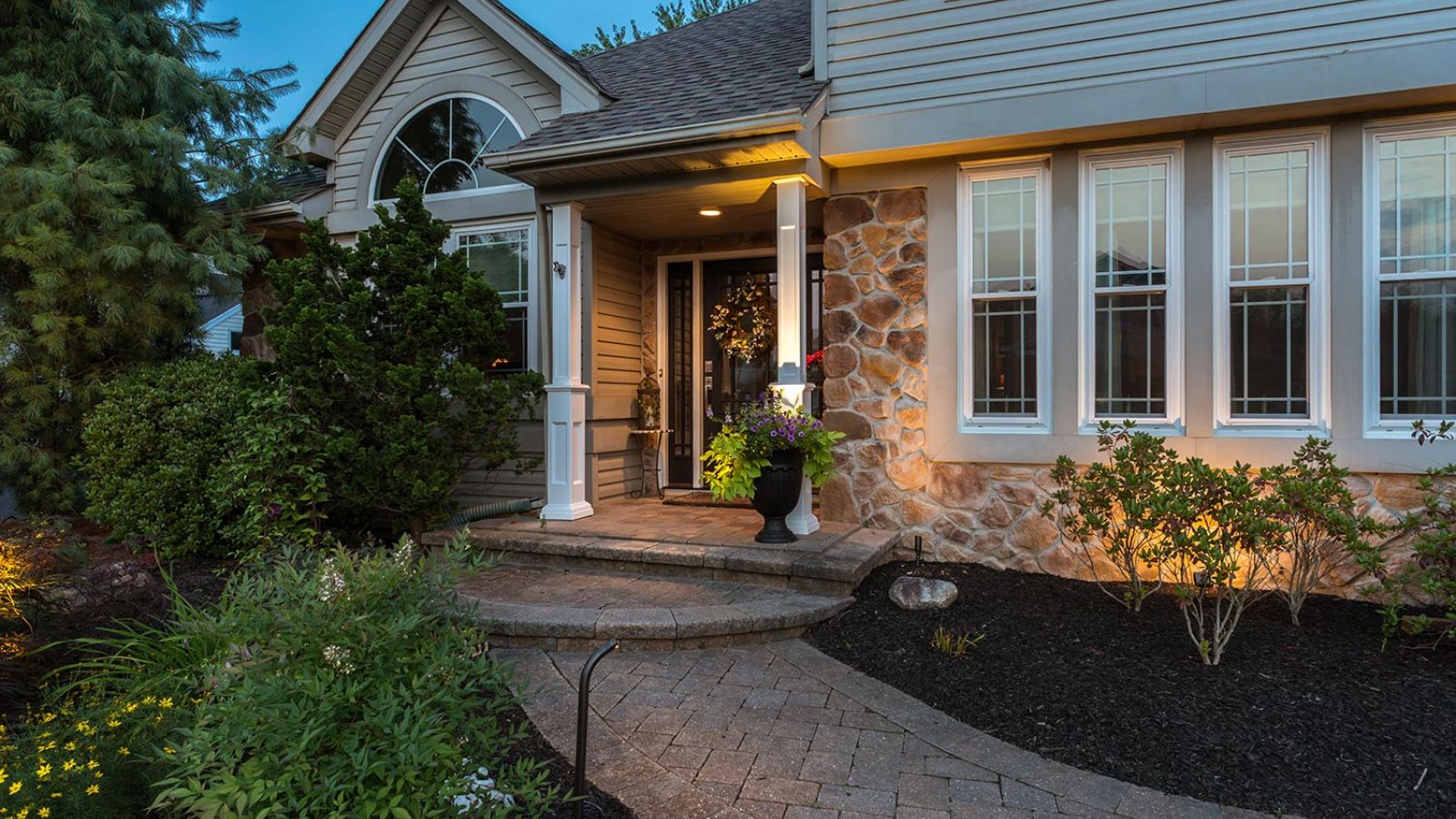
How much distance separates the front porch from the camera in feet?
12.4

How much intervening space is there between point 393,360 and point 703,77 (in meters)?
3.30

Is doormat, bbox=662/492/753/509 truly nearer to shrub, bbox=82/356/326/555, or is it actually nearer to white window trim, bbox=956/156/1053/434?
white window trim, bbox=956/156/1053/434

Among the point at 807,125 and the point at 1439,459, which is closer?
the point at 1439,459

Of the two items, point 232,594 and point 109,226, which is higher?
point 109,226

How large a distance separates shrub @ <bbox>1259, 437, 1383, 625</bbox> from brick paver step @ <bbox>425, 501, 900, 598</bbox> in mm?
2058

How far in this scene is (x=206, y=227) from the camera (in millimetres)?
6605

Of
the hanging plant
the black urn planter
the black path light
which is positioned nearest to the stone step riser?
the black urn planter

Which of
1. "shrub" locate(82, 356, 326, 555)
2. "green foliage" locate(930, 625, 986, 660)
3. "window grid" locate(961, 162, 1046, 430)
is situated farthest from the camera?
"window grid" locate(961, 162, 1046, 430)

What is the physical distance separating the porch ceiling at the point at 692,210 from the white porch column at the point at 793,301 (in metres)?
0.22

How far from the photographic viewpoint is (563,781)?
2533 millimetres

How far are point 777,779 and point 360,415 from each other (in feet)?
13.6

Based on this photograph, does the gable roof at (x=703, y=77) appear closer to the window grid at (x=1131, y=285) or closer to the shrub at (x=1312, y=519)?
the window grid at (x=1131, y=285)

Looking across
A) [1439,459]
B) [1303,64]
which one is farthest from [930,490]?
[1303,64]

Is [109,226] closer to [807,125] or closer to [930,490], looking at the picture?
[807,125]
